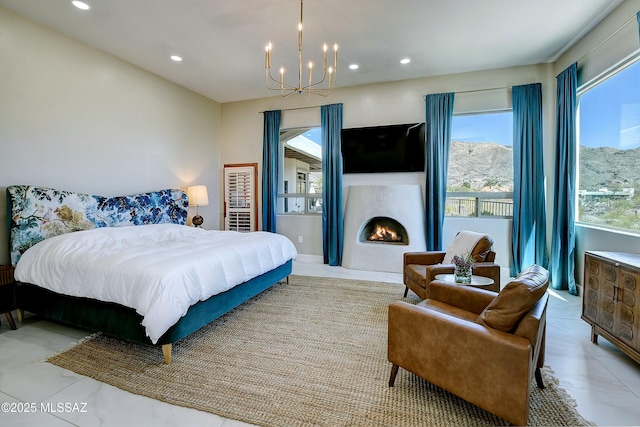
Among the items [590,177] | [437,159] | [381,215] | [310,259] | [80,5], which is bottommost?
[310,259]

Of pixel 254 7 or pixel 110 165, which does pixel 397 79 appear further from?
pixel 110 165

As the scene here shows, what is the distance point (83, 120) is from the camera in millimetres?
3619

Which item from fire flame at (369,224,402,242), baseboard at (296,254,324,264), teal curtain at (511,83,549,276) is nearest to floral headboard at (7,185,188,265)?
baseboard at (296,254,324,264)

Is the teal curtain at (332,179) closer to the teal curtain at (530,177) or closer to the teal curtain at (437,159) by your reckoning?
the teal curtain at (437,159)

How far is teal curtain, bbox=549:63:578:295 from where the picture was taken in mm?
3629

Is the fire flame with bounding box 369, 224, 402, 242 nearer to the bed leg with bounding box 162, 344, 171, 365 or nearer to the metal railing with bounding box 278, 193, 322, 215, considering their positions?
the metal railing with bounding box 278, 193, 322, 215

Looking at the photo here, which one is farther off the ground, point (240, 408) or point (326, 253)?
point (326, 253)

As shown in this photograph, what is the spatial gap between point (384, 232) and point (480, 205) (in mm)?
A: 1567

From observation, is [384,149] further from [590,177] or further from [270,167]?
[590,177]

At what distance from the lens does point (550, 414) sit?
1.62m

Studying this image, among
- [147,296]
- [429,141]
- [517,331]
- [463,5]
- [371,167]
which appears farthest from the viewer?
[371,167]

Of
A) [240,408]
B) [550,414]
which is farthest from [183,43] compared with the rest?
[550,414]

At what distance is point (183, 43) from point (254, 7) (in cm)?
130

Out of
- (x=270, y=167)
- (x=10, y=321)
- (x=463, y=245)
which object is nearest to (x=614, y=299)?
(x=463, y=245)
